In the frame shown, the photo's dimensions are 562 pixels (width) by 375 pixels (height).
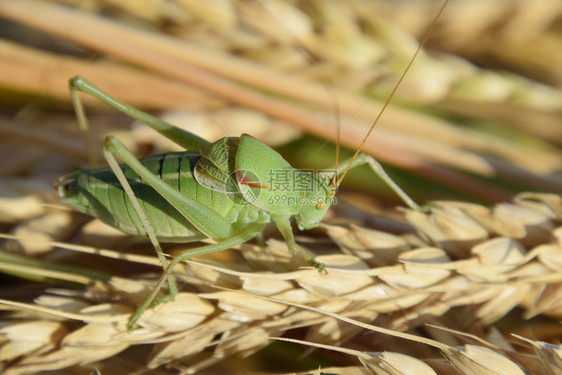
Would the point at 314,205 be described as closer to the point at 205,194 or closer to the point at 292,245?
the point at 292,245

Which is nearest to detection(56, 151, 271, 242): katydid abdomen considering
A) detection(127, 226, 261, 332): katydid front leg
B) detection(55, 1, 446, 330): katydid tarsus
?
detection(55, 1, 446, 330): katydid tarsus

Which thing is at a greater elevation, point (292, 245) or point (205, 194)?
point (205, 194)

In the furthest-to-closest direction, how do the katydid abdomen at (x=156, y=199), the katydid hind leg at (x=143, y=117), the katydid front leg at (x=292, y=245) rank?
the katydid hind leg at (x=143, y=117)
the katydid abdomen at (x=156, y=199)
the katydid front leg at (x=292, y=245)

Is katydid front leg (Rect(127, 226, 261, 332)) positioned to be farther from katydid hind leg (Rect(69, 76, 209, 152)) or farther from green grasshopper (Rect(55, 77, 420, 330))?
katydid hind leg (Rect(69, 76, 209, 152))

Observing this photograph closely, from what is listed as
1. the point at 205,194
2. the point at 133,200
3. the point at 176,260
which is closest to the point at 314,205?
the point at 205,194

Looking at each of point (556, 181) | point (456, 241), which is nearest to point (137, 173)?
point (456, 241)

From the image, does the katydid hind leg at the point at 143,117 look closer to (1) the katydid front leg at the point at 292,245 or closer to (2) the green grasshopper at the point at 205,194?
(2) the green grasshopper at the point at 205,194

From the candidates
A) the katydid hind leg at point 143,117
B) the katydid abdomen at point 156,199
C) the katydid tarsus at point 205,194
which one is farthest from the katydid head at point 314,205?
the katydid hind leg at point 143,117
